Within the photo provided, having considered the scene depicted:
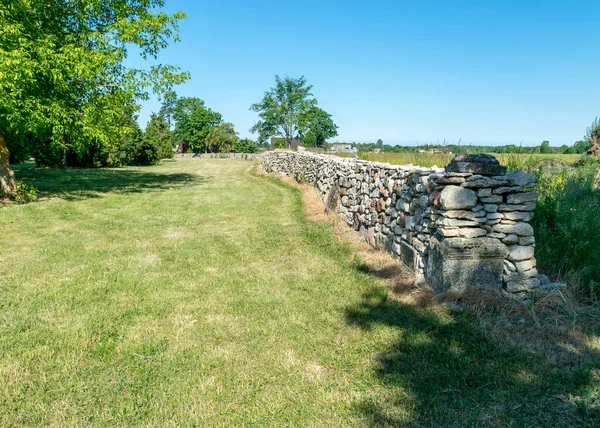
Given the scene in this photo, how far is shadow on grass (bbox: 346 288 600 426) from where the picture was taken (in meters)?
2.70

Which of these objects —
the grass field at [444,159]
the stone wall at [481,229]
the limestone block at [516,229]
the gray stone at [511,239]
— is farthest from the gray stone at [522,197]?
the grass field at [444,159]

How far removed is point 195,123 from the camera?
67.8m

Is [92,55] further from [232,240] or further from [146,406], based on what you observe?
[146,406]

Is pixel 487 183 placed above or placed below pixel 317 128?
below

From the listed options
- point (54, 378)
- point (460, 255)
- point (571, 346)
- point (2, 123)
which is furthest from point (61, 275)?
point (2, 123)

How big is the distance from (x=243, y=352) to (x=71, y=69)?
11.1 m

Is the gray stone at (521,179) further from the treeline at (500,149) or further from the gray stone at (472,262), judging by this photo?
the treeline at (500,149)

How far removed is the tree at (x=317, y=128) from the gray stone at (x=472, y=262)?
134ft

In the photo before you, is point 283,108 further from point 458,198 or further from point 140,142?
point 458,198

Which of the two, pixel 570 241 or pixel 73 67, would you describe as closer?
pixel 570 241

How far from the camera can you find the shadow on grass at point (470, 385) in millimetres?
2699

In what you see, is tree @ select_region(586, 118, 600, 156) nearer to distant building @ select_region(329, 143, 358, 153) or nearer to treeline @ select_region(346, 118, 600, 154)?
treeline @ select_region(346, 118, 600, 154)

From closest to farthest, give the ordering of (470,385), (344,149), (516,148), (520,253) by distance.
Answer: (470,385) < (520,253) < (516,148) < (344,149)

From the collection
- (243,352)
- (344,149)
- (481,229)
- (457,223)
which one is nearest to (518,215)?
(481,229)
